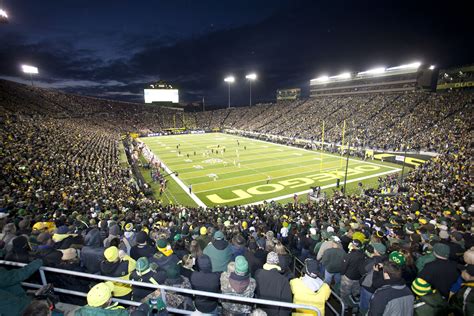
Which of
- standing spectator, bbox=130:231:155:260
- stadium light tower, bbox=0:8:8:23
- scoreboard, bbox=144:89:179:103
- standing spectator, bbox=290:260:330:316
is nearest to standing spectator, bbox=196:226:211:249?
standing spectator, bbox=130:231:155:260

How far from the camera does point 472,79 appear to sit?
155 ft

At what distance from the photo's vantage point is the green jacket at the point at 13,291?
2.99m

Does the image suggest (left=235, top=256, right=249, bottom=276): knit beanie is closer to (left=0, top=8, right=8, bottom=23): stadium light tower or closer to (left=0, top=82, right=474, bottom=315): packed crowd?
(left=0, top=82, right=474, bottom=315): packed crowd

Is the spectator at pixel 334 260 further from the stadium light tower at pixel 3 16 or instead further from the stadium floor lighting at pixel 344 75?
the stadium floor lighting at pixel 344 75

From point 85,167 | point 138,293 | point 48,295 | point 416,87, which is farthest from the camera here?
point 416,87

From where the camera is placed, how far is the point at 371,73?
67.8 meters

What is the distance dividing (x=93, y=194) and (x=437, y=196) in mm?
19422

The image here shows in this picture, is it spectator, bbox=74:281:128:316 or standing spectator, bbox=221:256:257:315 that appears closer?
spectator, bbox=74:281:128:316

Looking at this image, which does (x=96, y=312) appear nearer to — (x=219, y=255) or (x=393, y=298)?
(x=219, y=255)

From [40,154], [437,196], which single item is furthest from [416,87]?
[40,154]

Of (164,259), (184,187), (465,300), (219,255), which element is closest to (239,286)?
(219,255)

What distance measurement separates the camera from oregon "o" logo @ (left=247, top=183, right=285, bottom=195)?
24112 mm

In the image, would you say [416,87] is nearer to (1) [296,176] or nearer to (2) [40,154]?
(1) [296,176]

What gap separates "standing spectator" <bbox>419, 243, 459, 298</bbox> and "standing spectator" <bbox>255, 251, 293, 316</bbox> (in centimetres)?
246
